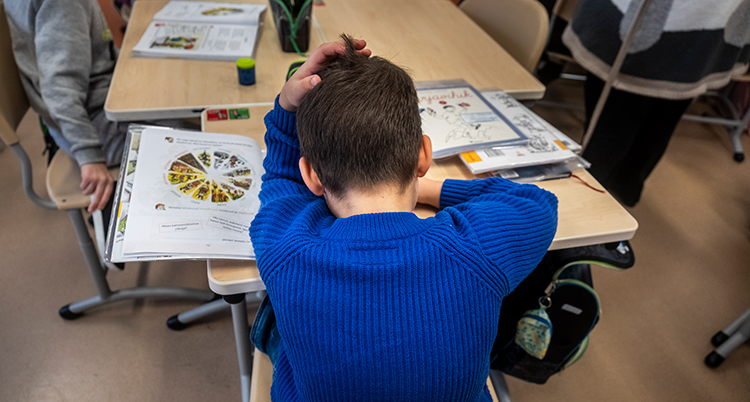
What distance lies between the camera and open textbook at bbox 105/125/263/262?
68 cm

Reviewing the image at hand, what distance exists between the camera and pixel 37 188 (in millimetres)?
1886

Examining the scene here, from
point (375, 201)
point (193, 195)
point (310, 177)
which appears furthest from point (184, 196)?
point (375, 201)

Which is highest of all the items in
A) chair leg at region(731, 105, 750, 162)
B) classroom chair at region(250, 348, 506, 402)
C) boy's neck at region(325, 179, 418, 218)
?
boy's neck at region(325, 179, 418, 218)

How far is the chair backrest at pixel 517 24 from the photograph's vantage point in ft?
4.99

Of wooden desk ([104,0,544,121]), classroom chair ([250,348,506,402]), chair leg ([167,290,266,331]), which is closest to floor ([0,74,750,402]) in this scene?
chair leg ([167,290,266,331])

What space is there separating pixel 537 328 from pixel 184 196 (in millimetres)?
801

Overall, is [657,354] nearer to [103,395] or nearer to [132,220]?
[132,220]

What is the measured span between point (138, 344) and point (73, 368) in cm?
18

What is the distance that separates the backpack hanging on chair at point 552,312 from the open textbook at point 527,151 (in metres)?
0.22

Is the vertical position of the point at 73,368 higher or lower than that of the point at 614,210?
lower

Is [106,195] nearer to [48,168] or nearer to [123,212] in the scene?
[48,168]

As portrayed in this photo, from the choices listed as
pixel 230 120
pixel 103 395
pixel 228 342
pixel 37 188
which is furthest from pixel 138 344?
pixel 37 188

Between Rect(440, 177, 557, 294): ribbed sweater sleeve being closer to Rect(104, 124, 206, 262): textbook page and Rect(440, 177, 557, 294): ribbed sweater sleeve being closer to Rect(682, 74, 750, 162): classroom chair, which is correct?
Rect(104, 124, 206, 262): textbook page

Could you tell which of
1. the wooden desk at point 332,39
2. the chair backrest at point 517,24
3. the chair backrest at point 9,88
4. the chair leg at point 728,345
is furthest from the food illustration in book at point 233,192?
the chair leg at point 728,345
